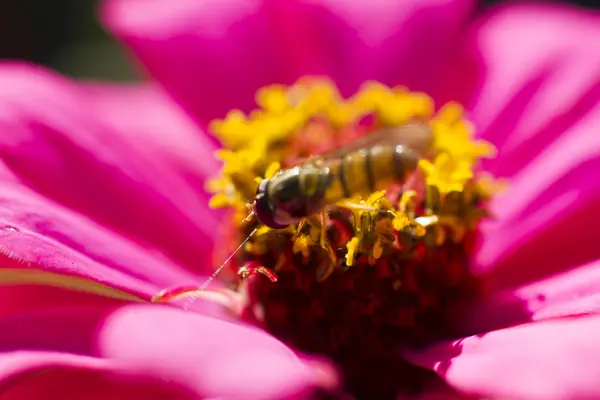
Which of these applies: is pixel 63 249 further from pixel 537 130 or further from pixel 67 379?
pixel 537 130

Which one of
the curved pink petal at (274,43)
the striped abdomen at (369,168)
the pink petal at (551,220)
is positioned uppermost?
the curved pink petal at (274,43)

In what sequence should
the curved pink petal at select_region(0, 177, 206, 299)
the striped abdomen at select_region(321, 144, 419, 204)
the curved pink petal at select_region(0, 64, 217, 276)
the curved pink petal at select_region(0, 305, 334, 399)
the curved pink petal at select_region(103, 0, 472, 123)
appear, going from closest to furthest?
the curved pink petal at select_region(0, 305, 334, 399), the curved pink petal at select_region(0, 177, 206, 299), the striped abdomen at select_region(321, 144, 419, 204), the curved pink petal at select_region(0, 64, 217, 276), the curved pink petal at select_region(103, 0, 472, 123)

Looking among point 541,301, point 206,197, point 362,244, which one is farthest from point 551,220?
point 206,197

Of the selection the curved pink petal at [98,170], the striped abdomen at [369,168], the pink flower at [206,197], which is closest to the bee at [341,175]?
the striped abdomen at [369,168]

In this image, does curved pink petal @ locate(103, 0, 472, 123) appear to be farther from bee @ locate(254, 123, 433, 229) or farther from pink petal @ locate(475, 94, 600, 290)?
bee @ locate(254, 123, 433, 229)

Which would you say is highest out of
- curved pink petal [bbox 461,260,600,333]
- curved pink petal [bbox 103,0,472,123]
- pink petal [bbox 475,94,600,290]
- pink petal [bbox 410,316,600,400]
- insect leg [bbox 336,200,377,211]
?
curved pink petal [bbox 103,0,472,123]

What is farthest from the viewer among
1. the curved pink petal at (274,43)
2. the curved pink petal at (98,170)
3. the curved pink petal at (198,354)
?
the curved pink petal at (274,43)

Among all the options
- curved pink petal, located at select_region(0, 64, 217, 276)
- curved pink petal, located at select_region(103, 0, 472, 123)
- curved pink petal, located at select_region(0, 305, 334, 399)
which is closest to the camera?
curved pink petal, located at select_region(0, 305, 334, 399)

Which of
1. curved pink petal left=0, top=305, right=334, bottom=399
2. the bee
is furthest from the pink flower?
the bee

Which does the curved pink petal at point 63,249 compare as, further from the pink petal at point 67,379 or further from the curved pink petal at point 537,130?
the curved pink petal at point 537,130
